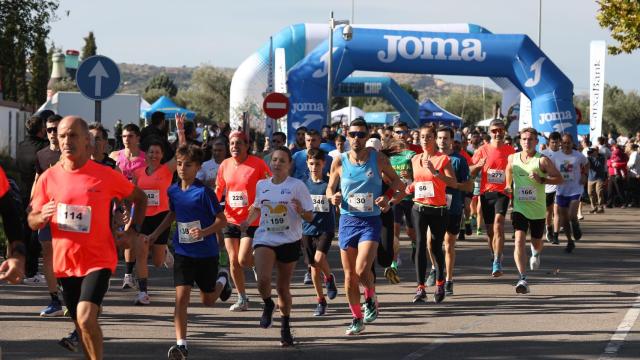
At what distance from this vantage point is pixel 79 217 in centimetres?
714

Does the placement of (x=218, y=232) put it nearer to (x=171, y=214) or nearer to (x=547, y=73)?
(x=171, y=214)

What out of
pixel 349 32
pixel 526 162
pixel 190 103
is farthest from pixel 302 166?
pixel 190 103

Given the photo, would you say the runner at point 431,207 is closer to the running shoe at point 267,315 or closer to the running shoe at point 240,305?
the running shoe at point 240,305

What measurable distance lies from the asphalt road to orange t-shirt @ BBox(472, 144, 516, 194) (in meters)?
1.12

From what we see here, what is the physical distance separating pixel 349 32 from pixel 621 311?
1921 centimetres

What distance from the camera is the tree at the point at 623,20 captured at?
27938 mm

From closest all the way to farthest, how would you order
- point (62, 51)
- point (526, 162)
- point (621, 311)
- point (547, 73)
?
1. point (621, 311)
2. point (526, 162)
3. point (547, 73)
4. point (62, 51)

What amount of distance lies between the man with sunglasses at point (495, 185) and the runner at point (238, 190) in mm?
3759

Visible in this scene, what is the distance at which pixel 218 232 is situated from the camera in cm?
933

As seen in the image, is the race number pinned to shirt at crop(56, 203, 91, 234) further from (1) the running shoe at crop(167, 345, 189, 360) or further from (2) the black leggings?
(2) the black leggings

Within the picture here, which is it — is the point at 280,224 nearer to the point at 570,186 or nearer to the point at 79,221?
the point at 79,221

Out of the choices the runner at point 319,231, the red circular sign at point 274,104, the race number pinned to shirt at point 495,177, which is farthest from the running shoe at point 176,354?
the red circular sign at point 274,104

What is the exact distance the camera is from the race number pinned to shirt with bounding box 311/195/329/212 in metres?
12.2

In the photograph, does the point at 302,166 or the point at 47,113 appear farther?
the point at 302,166
